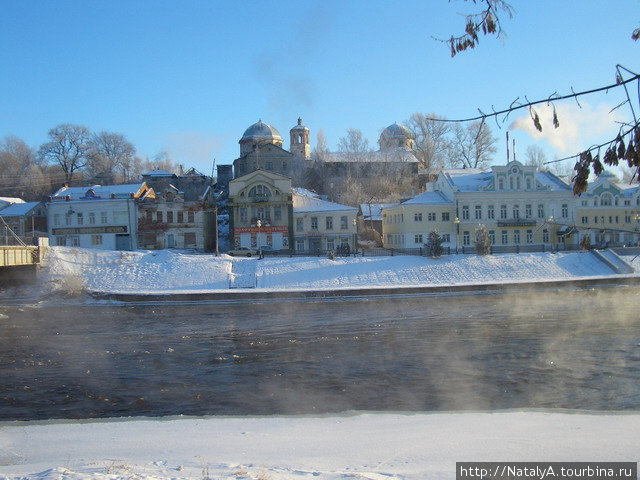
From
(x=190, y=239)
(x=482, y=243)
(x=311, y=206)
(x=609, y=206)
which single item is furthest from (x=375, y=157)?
(x=482, y=243)

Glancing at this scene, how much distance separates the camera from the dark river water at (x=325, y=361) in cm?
1185

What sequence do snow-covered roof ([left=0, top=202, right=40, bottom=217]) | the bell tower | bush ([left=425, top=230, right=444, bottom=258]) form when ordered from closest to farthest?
bush ([left=425, top=230, right=444, bottom=258]) → snow-covered roof ([left=0, top=202, right=40, bottom=217]) → the bell tower

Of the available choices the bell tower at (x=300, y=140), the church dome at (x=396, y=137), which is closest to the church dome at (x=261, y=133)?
the bell tower at (x=300, y=140)

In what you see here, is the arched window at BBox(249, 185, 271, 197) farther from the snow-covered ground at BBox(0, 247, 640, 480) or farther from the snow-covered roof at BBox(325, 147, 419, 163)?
the snow-covered ground at BBox(0, 247, 640, 480)

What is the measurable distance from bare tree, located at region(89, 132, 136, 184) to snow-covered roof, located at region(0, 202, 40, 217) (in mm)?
28613

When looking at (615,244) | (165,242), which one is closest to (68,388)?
(165,242)

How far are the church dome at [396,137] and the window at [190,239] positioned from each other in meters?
40.0

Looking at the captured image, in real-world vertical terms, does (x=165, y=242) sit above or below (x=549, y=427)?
above

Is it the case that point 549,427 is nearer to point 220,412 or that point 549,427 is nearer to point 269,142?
point 220,412

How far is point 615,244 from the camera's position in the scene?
52125 mm

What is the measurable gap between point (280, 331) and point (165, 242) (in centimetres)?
3364

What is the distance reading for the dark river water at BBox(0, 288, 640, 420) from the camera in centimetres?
1185

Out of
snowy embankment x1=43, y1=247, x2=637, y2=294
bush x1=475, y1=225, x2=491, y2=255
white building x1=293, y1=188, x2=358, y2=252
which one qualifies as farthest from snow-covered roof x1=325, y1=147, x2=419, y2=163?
snowy embankment x1=43, y1=247, x2=637, y2=294

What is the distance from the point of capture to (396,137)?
87875 mm
